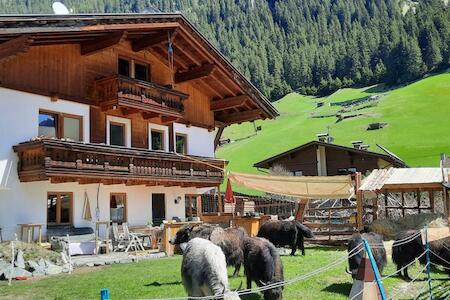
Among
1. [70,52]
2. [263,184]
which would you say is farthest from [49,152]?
[263,184]

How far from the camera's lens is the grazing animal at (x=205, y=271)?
700 cm

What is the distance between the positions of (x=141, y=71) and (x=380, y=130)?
A: 6125 cm

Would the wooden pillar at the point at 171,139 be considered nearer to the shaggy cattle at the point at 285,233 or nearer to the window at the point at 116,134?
the window at the point at 116,134

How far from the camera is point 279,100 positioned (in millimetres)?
140875

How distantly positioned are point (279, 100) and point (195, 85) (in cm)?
11665

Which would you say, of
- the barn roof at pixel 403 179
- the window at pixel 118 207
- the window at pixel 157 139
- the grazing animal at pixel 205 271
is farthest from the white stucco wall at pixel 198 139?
the grazing animal at pixel 205 271

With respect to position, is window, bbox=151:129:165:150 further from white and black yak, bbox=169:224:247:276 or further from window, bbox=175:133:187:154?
white and black yak, bbox=169:224:247:276

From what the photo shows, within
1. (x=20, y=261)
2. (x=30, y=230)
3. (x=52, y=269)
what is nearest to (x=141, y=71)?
(x=30, y=230)

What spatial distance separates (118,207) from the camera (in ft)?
70.0

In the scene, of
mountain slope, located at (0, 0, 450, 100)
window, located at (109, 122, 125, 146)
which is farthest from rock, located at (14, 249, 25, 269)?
mountain slope, located at (0, 0, 450, 100)

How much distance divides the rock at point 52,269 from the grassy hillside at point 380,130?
50002 mm

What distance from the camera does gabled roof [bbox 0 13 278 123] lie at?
54.2 feet

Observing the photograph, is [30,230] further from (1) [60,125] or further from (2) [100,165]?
(1) [60,125]

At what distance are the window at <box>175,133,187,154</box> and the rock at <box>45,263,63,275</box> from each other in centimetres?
1137
